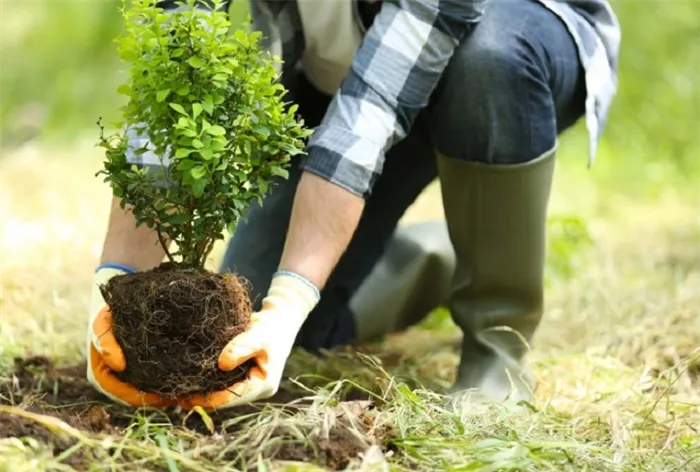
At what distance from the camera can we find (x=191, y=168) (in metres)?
1.36

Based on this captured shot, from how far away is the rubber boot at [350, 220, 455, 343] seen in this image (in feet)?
7.95

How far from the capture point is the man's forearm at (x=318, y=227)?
5.10ft

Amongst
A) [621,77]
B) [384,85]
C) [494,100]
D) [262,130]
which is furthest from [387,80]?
[621,77]

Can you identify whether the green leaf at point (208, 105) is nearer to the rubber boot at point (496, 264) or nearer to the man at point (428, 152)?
the man at point (428, 152)

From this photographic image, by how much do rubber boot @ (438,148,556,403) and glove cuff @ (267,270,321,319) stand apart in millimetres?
365

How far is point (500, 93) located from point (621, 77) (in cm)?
315

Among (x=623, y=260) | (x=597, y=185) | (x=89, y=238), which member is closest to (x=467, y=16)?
(x=623, y=260)

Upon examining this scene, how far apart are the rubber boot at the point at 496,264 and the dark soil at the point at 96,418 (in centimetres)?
27

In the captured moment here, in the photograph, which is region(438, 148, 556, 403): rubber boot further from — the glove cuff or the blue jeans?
the glove cuff

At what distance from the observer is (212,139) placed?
53.0 inches

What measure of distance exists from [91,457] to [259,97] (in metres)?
0.53

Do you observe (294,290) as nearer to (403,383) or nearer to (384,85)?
(403,383)

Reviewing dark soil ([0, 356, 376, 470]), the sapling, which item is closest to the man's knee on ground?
the sapling

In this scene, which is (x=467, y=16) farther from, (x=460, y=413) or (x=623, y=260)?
(x=623, y=260)
